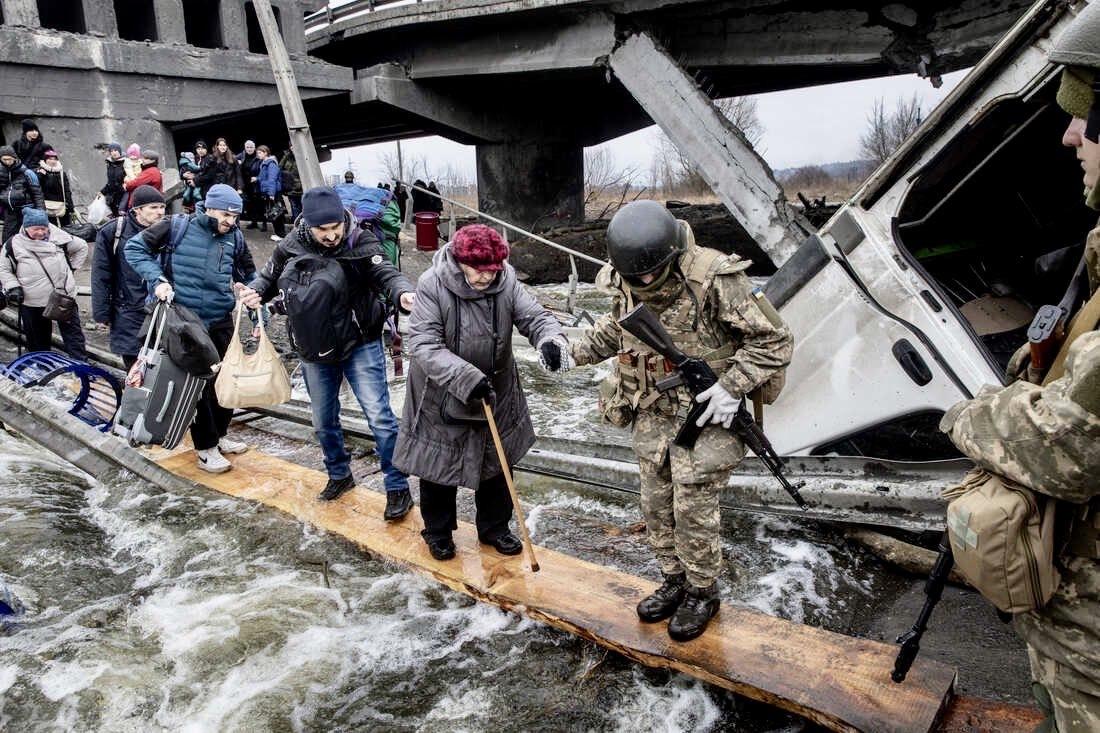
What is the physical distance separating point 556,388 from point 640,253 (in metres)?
4.63

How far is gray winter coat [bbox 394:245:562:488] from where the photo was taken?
316cm

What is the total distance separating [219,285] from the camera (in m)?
4.60

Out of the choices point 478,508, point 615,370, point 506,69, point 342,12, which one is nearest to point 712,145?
point 506,69

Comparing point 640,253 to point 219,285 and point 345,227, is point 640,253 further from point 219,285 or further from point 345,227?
point 219,285

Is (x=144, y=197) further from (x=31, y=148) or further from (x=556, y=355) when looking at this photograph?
(x=31, y=148)

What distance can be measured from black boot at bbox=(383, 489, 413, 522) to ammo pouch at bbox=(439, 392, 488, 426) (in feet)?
3.18

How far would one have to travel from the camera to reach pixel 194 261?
4516 millimetres

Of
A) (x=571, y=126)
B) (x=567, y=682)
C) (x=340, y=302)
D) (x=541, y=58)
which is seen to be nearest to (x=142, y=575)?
(x=340, y=302)

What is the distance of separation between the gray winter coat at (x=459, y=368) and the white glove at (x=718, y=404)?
0.82 meters

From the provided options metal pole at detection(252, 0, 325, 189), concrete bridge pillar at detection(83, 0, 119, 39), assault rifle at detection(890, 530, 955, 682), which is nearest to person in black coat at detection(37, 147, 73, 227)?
metal pole at detection(252, 0, 325, 189)

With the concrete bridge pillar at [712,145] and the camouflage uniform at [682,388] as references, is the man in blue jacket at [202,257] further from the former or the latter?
the concrete bridge pillar at [712,145]

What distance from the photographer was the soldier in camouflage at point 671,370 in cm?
257

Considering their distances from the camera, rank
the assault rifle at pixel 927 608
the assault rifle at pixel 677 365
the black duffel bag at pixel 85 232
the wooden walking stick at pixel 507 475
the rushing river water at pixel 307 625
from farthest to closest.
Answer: the black duffel bag at pixel 85 232
the wooden walking stick at pixel 507 475
the rushing river water at pixel 307 625
the assault rifle at pixel 677 365
the assault rifle at pixel 927 608

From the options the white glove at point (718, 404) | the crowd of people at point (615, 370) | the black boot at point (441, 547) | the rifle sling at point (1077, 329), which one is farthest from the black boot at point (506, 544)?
the rifle sling at point (1077, 329)
